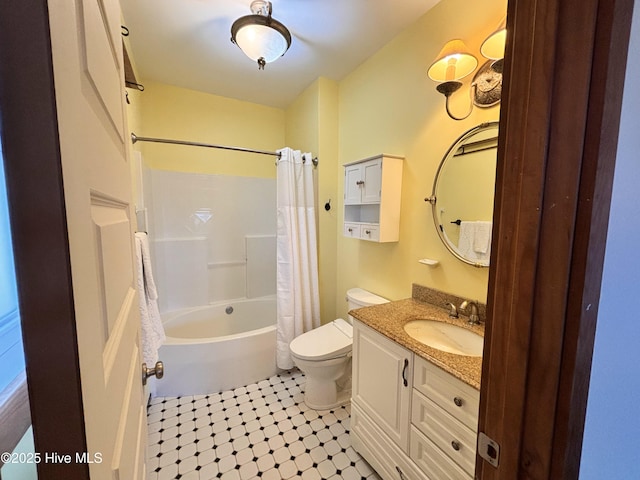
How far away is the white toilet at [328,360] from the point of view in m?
1.79

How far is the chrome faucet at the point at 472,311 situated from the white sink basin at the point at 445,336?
0.07 metres

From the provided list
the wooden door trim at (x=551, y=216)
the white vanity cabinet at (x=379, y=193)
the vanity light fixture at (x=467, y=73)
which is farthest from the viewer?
the white vanity cabinet at (x=379, y=193)

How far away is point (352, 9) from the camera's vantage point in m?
1.53

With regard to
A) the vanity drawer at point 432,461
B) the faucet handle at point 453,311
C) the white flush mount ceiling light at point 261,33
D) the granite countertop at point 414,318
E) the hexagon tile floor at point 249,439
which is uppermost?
the white flush mount ceiling light at point 261,33

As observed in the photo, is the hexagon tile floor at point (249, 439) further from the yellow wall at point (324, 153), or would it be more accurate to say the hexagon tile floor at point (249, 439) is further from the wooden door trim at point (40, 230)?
the wooden door trim at point (40, 230)

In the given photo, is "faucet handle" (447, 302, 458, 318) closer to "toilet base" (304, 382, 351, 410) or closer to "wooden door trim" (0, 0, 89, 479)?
"toilet base" (304, 382, 351, 410)

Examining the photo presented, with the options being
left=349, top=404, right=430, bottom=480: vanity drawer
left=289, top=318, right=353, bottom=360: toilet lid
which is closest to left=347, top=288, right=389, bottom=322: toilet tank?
left=289, top=318, right=353, bottom=360: toilet lid

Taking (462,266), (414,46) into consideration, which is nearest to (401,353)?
(462,266)

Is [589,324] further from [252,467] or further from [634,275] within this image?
[252,467]

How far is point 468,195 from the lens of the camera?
1.42 metres

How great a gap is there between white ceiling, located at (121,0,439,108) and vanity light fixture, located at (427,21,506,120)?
447 millimetres

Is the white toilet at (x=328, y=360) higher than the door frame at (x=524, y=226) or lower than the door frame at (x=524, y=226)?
lower

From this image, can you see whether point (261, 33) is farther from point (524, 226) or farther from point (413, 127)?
point (524, 226)

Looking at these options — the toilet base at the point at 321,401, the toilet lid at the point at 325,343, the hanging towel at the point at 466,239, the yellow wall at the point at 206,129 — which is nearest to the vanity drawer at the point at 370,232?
the hanging towel at the point at 466,239
